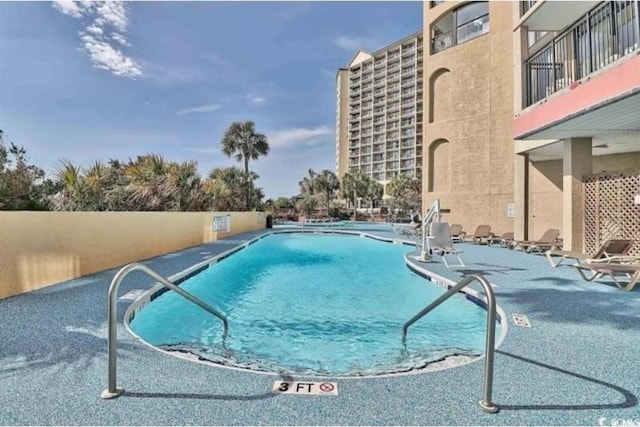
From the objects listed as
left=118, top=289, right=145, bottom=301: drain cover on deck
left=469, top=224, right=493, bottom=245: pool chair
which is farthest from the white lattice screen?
left=118, top=289, right=145, bottom=301: drain cover on deck

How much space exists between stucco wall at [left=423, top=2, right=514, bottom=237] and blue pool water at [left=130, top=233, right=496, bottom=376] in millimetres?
8861

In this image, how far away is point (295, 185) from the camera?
69.3 meters

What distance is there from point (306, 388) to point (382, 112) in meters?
85.4

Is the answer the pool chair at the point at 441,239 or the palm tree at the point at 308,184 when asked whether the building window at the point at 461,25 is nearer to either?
the pool chair at the point at 441,239

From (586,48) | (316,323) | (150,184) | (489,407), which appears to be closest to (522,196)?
(586,48)

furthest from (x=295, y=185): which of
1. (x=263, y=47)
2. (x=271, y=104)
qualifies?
(x=263, y=47)

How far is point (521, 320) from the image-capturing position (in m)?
4.46

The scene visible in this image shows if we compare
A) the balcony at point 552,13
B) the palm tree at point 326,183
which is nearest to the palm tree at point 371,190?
the palm tree at point 326,183

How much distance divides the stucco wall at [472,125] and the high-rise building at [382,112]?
A: 2108 inches

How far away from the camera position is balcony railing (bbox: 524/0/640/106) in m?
8.06

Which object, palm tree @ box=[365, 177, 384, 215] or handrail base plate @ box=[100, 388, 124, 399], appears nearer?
handrail base plate @ box=[100, 388, 124, 399]

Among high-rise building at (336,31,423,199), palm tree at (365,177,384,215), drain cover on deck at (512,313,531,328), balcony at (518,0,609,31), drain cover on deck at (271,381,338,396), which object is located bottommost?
drain cover on deck at (512,313,531,328)

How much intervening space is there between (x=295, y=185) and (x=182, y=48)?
173 feet

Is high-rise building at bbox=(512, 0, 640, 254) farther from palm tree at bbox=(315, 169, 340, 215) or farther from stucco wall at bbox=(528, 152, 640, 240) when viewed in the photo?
palm tree at bbox=(315, 169, 340, 215)
